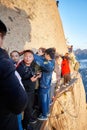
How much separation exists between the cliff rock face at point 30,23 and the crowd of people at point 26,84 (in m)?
2.04

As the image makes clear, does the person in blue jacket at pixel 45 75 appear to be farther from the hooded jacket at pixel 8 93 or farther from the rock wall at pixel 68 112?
the hooded jacket at pixel 8 93

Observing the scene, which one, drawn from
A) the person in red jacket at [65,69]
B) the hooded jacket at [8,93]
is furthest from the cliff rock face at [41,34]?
the hooded jacket at [8,93]

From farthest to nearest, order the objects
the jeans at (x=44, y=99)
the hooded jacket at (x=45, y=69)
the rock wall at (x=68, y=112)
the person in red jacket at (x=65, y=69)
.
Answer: the person in red jacket at (x=65, y=69), the rock wall at (x=68, y=112), the jeans at (x=44, y=99), the hooded jacket at (x=45, y=69)

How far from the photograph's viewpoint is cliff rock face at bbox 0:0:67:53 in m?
10.4

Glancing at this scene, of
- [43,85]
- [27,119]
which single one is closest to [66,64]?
[43,85]

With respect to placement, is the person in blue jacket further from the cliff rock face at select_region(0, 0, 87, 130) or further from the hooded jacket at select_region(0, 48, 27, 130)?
the hooded jacket at select_region(0, 48, 27, 130)

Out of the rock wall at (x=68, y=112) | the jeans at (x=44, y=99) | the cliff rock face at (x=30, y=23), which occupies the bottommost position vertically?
the rock wall at (x=68, y=112)

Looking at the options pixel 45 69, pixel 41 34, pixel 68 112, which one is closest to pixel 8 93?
pixel 45 69

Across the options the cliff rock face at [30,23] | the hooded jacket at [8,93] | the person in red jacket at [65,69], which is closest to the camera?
the hooded jacket at [8,93]

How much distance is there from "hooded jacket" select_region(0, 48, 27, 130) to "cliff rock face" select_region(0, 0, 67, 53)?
25.3 ft

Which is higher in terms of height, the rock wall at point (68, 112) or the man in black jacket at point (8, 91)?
the man in black jacket at point (8, 91)

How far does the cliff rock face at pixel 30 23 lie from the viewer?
34.2ft

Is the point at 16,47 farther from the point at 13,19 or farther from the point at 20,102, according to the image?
the point at 20,102

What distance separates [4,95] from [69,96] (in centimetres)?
1180
